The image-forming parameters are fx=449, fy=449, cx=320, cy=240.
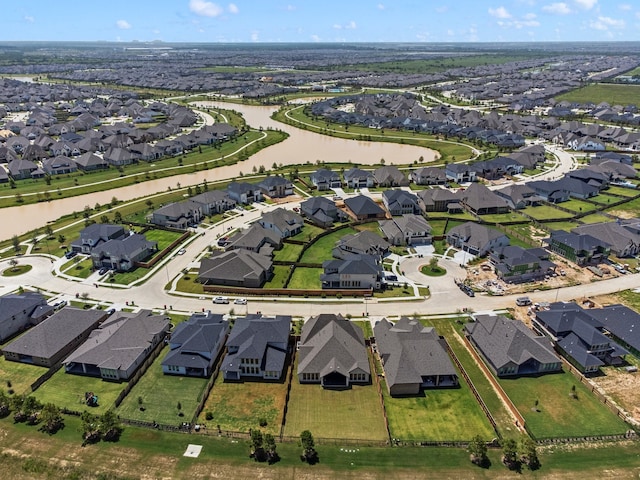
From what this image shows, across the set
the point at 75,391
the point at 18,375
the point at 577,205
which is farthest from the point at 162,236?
the point at 577,205

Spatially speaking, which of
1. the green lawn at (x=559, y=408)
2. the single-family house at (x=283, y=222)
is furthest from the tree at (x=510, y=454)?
the single-family house at (x=283, y=222)

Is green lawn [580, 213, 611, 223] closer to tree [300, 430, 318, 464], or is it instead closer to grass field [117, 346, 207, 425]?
tree [300, 430, 318, 464]

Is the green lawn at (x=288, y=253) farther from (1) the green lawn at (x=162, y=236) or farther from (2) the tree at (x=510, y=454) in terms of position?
(2) the tree at (x=510, y=454)

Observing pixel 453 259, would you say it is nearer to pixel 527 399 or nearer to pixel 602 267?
pixel 602 267

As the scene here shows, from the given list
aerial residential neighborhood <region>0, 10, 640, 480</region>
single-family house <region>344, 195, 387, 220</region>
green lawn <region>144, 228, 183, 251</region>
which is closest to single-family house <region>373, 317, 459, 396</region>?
aerial residential neighborhood <region>0, 10, 640, 480</region>

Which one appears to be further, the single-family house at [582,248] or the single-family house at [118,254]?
the single-family house at [582,248]

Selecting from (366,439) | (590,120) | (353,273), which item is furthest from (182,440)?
(590,120)
